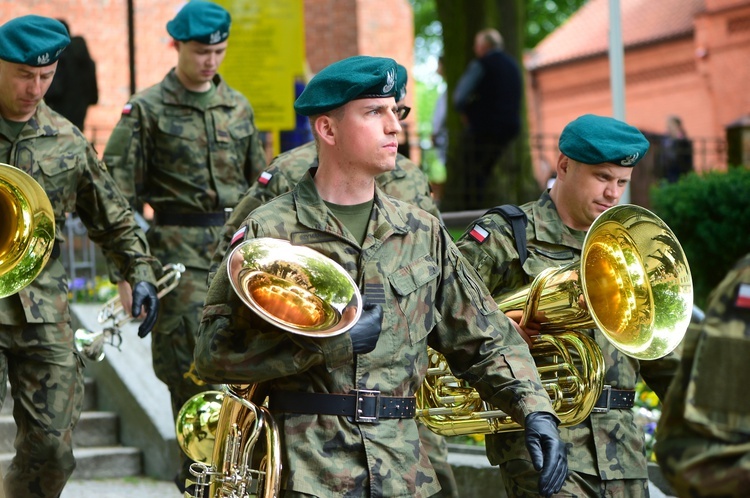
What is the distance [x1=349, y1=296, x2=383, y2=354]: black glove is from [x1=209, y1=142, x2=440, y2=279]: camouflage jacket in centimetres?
217

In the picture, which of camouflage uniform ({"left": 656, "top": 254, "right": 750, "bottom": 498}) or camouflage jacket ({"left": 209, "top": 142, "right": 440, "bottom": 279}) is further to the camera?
camouflage jacket ({"left": 209, "top": 142, "right": 440, "bottom": 279})

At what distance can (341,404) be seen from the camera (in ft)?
13.1

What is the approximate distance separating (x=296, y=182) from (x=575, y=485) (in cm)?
217

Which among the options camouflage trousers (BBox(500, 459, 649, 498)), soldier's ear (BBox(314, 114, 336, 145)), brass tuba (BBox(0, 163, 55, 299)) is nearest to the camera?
soldier's ear (BBox(314, 114, 336, 145))

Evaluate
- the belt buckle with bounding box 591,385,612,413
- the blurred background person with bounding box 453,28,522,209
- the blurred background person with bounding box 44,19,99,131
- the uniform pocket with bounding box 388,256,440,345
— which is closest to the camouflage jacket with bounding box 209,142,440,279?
the belt buckle with bounding box 591,385,612,413

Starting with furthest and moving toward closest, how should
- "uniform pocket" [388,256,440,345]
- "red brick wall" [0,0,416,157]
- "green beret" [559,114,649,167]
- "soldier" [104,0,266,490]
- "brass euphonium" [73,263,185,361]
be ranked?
Answer: "red brick wall" [0,0,416,157] < "soldier" [104,0,266,490] < "brass euphonium" [73,263,185,361] < "green beret" [559,114,649,167] < "uniform pocket" [388,256,440,345]

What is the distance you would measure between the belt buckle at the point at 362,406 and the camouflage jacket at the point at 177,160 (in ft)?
10.5

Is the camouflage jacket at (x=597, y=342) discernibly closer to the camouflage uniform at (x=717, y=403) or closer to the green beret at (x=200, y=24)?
the camouflage uniform at (x=717, y=403)

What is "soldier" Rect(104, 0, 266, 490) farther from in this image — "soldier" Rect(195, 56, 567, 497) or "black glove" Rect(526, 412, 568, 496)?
"black glove" Rect(526, 412, 568, 496)

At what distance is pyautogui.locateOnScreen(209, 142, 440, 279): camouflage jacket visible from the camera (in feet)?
20.4

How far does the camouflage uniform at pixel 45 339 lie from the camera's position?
562cm

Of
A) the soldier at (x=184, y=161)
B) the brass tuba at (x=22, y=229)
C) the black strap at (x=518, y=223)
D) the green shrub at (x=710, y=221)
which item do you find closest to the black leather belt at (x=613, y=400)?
the black strap at (x=518, y=223)

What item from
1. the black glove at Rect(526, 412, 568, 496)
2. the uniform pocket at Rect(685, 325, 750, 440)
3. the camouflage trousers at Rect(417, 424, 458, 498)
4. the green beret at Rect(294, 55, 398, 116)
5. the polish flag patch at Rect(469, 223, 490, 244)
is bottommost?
the camouflage trousers at Rect(417, 424, 458, 498)

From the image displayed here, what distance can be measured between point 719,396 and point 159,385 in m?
6.40
